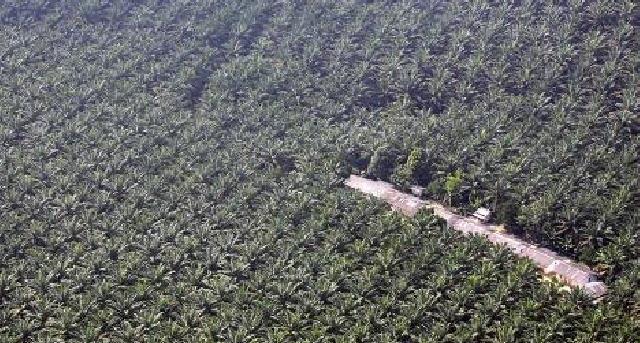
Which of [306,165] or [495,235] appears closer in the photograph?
[495,235]

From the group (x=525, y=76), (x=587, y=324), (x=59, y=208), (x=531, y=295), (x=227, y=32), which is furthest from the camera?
(x=227, y=32)

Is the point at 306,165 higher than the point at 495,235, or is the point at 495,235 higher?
the point at 306,165

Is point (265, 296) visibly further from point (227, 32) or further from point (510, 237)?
point (227, 32)

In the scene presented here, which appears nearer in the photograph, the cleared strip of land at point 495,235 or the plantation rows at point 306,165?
the plantation rows at point 306,165

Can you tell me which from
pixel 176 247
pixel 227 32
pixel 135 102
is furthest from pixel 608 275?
pixel 227 32
